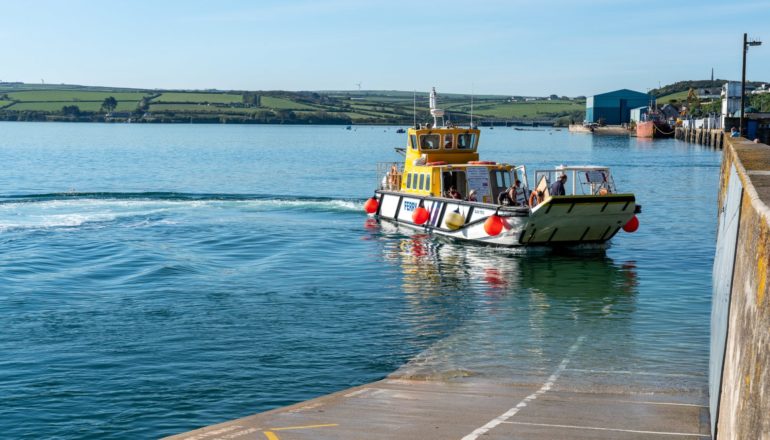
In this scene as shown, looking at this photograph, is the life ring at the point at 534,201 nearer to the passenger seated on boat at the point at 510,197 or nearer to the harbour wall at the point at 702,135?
the passenger seated on boat at the point at 510,197

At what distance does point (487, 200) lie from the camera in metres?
33.5

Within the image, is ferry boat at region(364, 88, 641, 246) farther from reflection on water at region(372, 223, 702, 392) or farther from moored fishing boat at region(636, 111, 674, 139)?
moored fishing boat at region(636, 111, 674, 139)

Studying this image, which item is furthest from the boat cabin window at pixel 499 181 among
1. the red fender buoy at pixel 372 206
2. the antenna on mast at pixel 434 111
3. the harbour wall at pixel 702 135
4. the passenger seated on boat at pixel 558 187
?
the harbour wall at pixel 702 135

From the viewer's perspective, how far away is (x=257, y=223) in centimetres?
4112

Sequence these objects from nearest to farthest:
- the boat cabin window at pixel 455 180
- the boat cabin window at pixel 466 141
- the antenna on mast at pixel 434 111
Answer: the boat cabin window at pixel 455 180, the boat cabin window at pixel 466 141, the antenna on mast at pixel 434 111

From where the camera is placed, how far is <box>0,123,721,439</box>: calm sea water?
52.2ft

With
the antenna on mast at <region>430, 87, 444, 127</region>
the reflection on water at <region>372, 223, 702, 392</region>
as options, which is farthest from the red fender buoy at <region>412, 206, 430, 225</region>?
the antenna on mast at <region>430, 87, 444, 127</region>

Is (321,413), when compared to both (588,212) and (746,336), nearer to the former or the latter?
(746,336)

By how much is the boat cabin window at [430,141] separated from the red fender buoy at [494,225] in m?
7.38

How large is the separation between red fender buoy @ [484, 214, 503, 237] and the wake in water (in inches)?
665

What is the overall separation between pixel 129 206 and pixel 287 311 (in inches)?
1028

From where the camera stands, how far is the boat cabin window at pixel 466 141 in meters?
37.6

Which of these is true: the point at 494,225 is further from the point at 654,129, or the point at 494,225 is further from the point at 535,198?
the point at 654,129

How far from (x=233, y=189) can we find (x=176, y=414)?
4662cm
